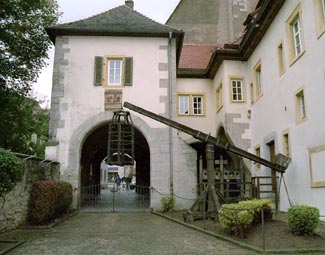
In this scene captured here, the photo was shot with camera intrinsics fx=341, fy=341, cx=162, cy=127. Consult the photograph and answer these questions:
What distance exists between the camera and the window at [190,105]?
18.3 metres

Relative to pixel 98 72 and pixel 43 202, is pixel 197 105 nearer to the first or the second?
pixel 98 72

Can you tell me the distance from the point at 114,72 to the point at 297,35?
798 cm

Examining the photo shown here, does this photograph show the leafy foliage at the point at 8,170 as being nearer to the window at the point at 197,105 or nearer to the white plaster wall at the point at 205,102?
the white plaster wall at the point at 205,102

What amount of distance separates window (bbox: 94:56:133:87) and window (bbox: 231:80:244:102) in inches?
194

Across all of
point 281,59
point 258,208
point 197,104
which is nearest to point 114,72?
point 197,104

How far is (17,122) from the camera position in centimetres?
1784

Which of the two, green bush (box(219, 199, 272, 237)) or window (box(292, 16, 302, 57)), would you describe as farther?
window (box(292, 16, 302, 57))

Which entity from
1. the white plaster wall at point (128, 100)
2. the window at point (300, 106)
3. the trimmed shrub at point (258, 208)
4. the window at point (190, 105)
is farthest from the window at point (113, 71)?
the trimmed shrub at point (258, 208)

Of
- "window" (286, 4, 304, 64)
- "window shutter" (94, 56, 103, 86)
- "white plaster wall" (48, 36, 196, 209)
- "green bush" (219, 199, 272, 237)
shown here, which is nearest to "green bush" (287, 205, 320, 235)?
"green bush" (219, 199, 272, 237)

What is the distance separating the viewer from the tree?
1532 centimetres

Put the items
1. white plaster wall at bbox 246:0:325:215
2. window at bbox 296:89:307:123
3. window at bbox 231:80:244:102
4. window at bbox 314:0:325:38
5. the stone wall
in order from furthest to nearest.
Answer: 1. window at bbox 231:80:244:102
2. window at bbox 296:89:307:123
3. white plaster wall at bbox 246:0:325:215
4. window at bbox 314:0:325:38
5. the stone wall

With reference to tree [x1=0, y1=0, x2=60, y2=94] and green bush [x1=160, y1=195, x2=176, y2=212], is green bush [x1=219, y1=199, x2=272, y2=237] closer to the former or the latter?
green bush [x1=160, y1=195, x2=176, y2=212]

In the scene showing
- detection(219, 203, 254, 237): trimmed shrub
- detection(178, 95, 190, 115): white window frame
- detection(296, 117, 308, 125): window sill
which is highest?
detection(178, 95, 190, 115): white window frame

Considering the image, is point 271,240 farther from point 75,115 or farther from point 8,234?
point 75,115
